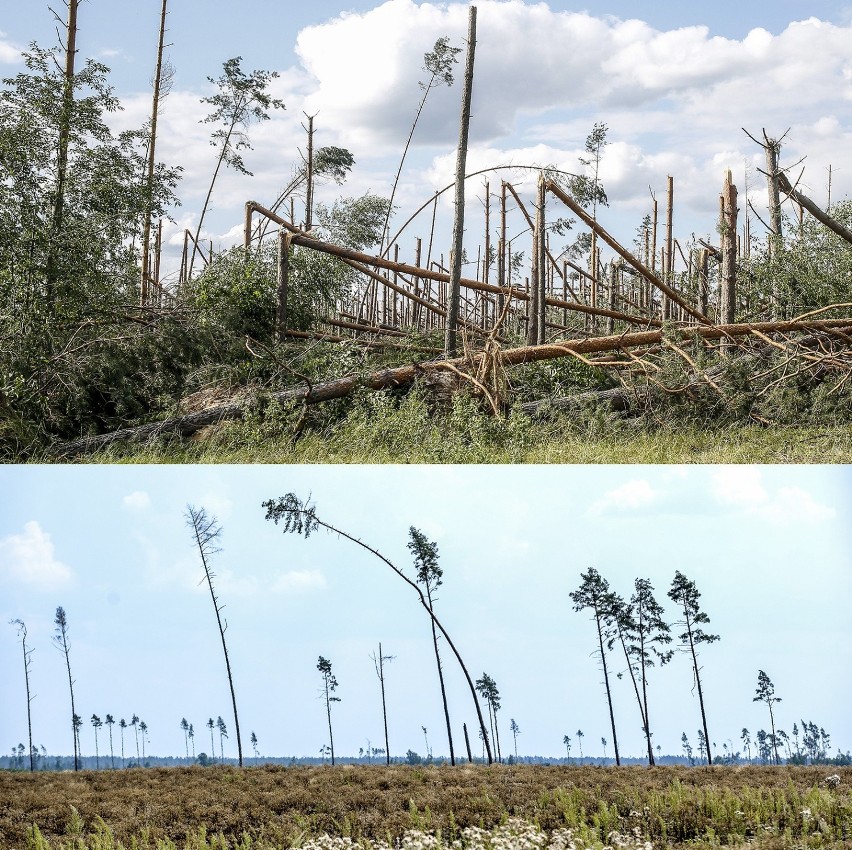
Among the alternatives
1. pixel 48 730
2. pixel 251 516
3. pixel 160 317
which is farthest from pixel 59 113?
pixel 48 730

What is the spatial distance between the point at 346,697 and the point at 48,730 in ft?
5.66

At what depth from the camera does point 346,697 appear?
16.3 feet

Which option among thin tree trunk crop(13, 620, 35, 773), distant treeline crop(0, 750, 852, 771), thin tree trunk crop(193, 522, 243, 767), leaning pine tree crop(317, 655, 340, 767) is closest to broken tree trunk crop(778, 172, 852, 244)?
distant treeline crop(0, 750, 852, 771)

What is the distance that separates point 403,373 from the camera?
8.34 m

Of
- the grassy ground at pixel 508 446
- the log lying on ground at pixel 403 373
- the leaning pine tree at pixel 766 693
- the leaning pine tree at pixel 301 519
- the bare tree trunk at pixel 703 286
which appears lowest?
the leaning pine tree at pixel 766 693

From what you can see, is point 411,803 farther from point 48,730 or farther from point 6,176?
point 6,176

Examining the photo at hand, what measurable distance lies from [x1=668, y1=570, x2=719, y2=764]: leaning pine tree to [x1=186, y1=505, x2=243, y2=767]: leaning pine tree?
2.50m

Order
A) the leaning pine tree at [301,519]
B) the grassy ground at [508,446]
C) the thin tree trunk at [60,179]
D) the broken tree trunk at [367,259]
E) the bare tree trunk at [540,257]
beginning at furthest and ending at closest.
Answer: the broken tree trunk at [367,259] → the bare tree trunk at [540,257] → the thin tree trunk at [60,179] → the grassy ground at [508,446] → the leaning pine tree at [301,519]

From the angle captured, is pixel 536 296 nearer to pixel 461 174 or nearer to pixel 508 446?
pixel 461 174

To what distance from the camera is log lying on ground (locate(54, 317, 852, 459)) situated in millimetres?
7973

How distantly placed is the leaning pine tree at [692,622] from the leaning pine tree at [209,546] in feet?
8.22

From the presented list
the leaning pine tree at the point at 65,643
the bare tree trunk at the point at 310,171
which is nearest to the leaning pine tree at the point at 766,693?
the leaning pine tree at the point at 65,643

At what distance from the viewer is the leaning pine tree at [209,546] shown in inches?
198

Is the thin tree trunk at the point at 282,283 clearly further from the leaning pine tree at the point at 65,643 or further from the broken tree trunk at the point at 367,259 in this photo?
the leaning pine tree at the point at 65,643
